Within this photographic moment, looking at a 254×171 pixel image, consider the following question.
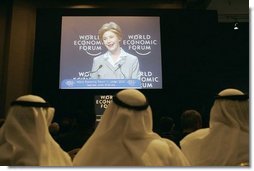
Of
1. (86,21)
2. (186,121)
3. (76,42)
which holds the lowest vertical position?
(186,121)

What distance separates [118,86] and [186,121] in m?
2.96

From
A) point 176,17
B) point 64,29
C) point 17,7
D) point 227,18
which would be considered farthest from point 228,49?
point 17,7

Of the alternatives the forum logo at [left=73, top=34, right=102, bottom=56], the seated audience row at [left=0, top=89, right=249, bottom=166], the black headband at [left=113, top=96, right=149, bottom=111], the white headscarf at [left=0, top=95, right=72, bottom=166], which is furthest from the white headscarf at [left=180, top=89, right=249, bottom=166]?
the forum logo at [left=73, top=34, right=102, bottom=56]

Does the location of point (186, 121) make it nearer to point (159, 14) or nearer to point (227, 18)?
point (159, 14)

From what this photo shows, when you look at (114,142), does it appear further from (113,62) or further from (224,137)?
(113,62)

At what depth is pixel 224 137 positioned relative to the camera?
1888mm

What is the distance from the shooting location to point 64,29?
5.71 metres

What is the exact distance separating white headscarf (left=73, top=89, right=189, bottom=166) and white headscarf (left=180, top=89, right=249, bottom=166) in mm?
330

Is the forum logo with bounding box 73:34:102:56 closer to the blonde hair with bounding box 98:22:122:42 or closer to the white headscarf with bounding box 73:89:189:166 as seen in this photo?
the blonde hair with bounding box 98:22:122:42

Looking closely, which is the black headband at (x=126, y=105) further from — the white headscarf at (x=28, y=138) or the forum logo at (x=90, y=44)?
the forum logo at (x=90, y=44)

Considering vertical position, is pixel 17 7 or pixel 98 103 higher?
pixel 17 7

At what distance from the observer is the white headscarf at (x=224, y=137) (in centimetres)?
180

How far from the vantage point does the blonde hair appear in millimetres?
5676

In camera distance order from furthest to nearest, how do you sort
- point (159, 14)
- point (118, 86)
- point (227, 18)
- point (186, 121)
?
1. point (227, 18)
2. point (159, 14)
3. point (118, 86)
4. point (186, 121)
